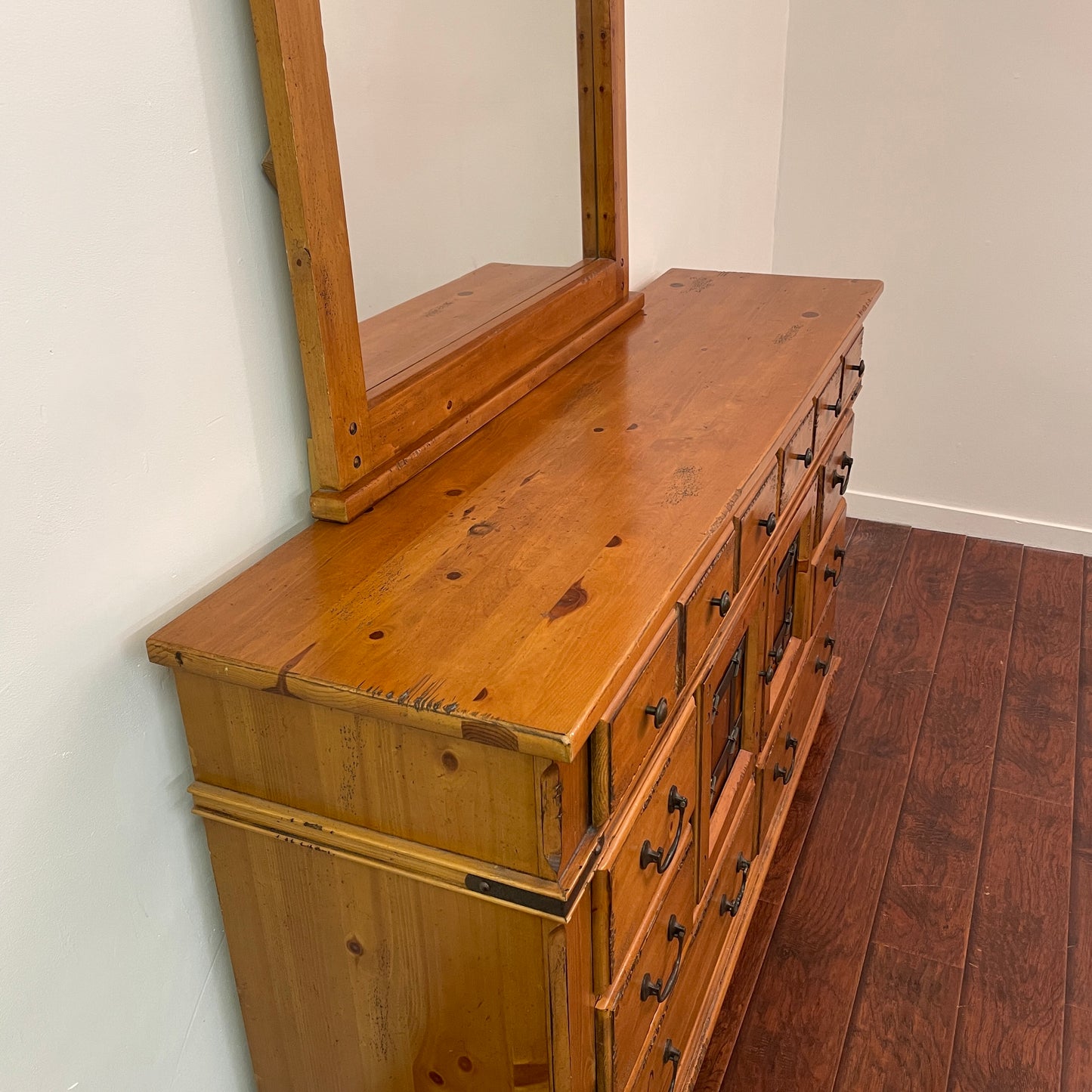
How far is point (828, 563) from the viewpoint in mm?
2248

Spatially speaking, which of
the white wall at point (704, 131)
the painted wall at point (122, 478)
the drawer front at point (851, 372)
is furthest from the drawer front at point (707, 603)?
the white wall at point (704, 131)

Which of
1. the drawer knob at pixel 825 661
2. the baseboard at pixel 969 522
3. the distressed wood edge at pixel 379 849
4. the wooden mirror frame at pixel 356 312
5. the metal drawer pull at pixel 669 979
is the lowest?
the baseboard at pixel 969 522

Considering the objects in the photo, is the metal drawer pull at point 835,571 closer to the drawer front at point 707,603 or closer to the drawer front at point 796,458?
the drawer front at point 796,458

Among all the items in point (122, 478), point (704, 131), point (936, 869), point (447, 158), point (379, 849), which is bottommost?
point (936, 869)

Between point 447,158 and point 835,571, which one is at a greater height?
point 447,158

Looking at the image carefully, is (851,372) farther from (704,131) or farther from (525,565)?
(525,565)

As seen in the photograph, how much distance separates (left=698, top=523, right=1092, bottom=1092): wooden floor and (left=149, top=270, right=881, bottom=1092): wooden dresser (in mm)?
331

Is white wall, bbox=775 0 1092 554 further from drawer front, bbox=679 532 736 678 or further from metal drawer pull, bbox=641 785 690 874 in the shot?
metal drawer pull, bbox=641 785 690 874

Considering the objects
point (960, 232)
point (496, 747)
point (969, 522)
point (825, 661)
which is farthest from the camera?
point (969, 522)

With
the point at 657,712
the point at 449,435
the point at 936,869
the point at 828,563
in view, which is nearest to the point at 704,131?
the point at 828,563

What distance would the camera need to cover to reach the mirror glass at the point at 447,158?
1267 millimetres

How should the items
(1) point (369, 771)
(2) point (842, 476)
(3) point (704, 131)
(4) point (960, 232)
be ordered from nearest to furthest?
(1) point (369, 771) < (2) point (842, 476) < (3) point (704, 131) < (4) point (960, 232)

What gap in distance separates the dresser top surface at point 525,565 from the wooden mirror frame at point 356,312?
4 centimetres

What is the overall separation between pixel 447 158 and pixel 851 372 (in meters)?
1.04
